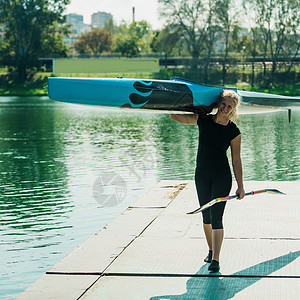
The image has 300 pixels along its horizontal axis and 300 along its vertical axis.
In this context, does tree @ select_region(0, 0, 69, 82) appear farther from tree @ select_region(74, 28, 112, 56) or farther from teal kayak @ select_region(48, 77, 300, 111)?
teal kayak @ select_region(48, 77, 300, 111)

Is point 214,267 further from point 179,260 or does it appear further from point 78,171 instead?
point 78,171

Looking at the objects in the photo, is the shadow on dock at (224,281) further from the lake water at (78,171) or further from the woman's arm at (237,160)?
→ the lake water at (78,171)

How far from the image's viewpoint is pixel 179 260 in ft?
20.0

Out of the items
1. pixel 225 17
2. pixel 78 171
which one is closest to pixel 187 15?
pixel 225 17

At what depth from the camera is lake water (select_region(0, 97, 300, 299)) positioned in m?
8.44

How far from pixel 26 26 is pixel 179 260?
266 ft

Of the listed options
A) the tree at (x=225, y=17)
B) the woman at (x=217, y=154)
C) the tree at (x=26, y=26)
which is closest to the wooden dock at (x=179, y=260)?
the woman at (x=217, y=154)

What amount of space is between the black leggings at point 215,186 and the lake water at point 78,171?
2.21m

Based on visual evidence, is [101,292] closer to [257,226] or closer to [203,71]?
[257,226]

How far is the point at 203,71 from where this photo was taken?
78.7 metres

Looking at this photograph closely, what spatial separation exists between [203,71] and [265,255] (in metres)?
73.5

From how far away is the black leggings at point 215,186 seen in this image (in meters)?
5.83

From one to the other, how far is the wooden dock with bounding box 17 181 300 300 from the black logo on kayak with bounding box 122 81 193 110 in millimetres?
1525

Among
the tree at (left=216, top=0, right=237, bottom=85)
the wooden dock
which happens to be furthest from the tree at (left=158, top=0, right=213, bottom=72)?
the wooden dock
